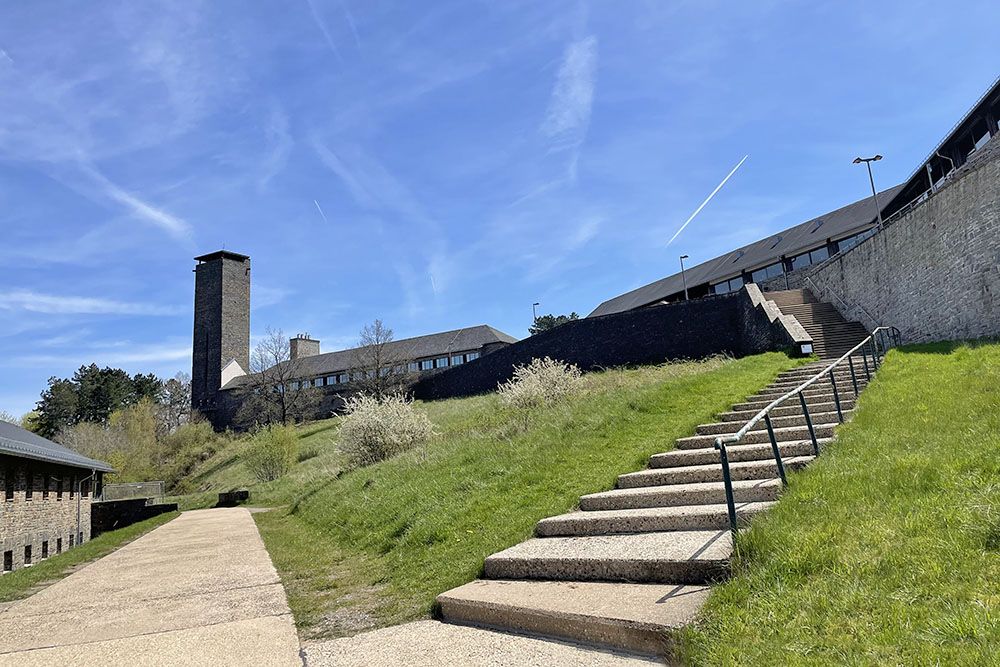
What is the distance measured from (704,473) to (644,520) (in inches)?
54.0

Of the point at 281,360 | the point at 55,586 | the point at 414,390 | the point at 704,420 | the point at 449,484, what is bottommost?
the point at 55,586

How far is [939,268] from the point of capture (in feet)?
55.2

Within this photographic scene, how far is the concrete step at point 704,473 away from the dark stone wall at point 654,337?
14.5m

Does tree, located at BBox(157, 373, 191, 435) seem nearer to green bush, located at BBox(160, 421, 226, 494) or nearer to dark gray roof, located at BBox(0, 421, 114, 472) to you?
green bush, located at BBox(160, 421, 226, 494)

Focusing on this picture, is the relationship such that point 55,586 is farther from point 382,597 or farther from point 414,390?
point 414,390

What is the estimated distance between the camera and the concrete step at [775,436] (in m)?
7.32

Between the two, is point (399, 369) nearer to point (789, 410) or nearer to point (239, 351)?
point (239, 351)

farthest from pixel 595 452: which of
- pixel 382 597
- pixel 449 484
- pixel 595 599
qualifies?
pixel 595 599

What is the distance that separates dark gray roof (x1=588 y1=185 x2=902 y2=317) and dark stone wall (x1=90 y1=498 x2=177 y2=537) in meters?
33.5

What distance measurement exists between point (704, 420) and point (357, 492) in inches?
281

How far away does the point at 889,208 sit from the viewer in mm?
32812

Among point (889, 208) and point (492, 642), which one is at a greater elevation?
point (889, 208)

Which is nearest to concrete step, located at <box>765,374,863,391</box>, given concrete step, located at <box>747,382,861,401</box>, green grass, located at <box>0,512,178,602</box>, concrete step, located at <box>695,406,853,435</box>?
concrete step, located at <box>747,382,861,401</box>

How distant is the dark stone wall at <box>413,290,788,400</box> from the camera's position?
2394 centimetres
